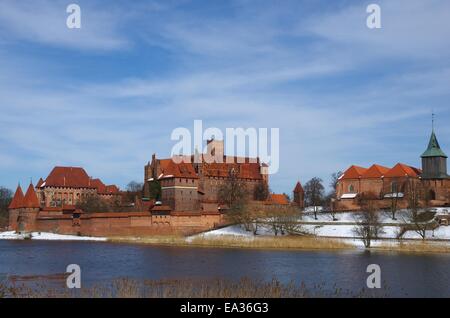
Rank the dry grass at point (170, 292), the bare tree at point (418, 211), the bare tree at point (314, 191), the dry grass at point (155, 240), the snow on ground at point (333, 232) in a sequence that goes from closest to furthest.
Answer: the dry grass at point (170, 292), the snow on ground at point (333, 232), the bare tree at point (418, 211), the dry grass at point (155, 240), the bare tree at point (314, 191)

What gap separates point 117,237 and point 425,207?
21.4m

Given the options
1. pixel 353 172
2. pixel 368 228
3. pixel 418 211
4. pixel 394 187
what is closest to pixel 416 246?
pixel 368 228

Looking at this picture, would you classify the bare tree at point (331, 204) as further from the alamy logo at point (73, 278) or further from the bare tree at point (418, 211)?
the alamy logo at point (73, 278)

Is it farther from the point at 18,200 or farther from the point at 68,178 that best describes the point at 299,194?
the point at 18,200

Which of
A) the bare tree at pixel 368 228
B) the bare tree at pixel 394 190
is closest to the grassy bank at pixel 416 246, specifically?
the bare tree at pixel 368 228

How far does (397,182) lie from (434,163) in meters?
3.29

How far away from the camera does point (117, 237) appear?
140ft

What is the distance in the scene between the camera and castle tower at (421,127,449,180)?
4684 centimetres

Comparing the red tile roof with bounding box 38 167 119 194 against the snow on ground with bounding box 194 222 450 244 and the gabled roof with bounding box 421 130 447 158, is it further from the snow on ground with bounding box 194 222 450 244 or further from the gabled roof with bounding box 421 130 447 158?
the gabled roof with bounding box 421 130 447 158

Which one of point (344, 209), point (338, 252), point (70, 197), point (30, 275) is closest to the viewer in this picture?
point (30, 275)

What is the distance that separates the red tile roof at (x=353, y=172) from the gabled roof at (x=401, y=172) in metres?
2.29

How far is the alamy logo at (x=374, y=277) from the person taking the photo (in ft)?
56.3
